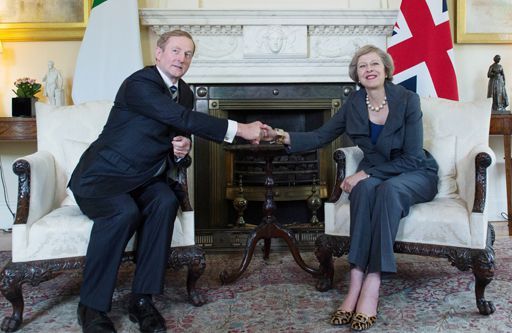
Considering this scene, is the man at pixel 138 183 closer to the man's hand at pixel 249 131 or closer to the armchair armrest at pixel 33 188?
the man's hand at pixel 249 131

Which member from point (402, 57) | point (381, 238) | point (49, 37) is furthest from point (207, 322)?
point (49, 37)

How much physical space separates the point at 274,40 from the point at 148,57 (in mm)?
892

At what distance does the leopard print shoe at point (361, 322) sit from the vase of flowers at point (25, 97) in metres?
2.48

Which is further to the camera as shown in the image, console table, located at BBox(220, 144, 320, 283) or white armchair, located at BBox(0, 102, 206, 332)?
console table, located at BBox(220, 144, 320, 283)

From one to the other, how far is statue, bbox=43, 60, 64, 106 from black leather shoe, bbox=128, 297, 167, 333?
1880mm

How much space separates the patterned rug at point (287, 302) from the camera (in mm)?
1870

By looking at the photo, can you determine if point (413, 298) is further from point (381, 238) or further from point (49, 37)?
point (49, 37)

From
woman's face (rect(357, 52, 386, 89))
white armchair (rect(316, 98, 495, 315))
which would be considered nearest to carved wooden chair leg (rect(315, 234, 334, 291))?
white armchair (rect(316, 98, 495, 315))

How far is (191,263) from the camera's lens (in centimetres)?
207

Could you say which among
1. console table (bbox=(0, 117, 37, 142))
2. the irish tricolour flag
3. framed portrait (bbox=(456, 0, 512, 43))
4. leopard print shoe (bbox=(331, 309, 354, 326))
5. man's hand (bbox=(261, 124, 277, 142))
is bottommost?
leopard print shoe (bbox=(331, 309, 354, 326))

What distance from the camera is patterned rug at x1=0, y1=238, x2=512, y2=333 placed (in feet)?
6.14

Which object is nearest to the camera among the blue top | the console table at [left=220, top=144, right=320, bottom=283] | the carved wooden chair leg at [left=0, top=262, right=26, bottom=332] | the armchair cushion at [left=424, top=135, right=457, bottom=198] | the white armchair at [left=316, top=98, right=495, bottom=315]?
the carved wooden chair leg at [left=0, top=262, right=26, bottom=332]

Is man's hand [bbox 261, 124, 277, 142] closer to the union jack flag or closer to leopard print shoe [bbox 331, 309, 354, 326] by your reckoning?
leopard print shoe [bbox 331, 309, 354, 326]

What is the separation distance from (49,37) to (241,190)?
1.74 metres
